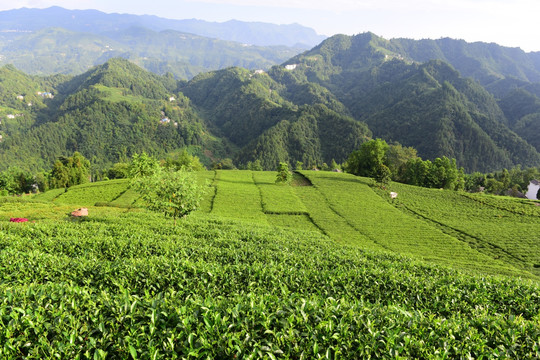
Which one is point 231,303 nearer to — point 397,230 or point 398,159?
point 397,230

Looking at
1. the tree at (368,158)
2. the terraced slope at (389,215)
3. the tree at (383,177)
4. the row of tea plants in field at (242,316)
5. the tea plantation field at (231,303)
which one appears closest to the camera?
the row of tea plants in field at (242,316)

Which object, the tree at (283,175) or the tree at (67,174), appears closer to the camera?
the tree at (283,175)

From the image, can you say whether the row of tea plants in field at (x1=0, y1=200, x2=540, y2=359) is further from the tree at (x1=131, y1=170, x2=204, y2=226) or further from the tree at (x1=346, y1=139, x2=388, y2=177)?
the tree at (x1=346, y1=139, x2=388, y2=177)

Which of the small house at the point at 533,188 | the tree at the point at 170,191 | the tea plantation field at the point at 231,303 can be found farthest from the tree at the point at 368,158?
the small house at the point at 533,188

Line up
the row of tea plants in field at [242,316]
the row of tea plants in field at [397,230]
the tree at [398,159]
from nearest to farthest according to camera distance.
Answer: the row of tea plants in field at [242,316] < the row of tea plants in field at [397,230] < the tree at [398,159]

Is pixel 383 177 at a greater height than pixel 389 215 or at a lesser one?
greater

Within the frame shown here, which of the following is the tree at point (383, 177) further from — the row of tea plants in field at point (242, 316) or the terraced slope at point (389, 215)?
the row of tea plants in field at point (242, 316)

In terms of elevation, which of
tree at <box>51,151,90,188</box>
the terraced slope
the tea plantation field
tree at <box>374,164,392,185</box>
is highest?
the tea plantation field

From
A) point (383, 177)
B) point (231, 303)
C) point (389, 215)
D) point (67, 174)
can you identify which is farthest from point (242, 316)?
point (67, 174)

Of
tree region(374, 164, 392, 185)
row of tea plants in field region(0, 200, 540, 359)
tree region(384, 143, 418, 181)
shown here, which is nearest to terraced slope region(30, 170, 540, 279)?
tree region(374, 164, 392, 185)

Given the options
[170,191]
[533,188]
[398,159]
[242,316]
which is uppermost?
[242,316]

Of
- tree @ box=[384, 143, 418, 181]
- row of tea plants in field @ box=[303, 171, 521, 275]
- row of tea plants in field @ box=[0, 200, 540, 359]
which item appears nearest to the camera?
row of tea plants in field @ box=[0, 200, 540, 359]

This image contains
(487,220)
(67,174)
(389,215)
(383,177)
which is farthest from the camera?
(67,174)

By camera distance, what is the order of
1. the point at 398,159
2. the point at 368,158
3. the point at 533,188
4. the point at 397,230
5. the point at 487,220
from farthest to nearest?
the point at 533,188 → the point at 398,159 → the point at 368,158 → the point at 487,220 → the point at 397,230
